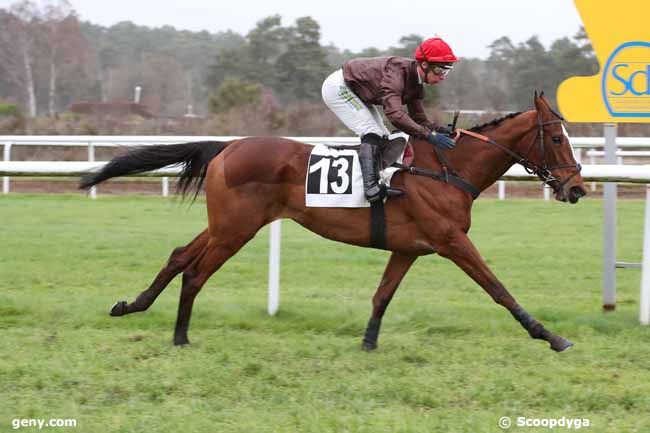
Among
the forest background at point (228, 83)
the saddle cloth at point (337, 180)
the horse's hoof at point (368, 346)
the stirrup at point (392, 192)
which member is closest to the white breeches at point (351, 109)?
the saddle cloth at point (337, 180)

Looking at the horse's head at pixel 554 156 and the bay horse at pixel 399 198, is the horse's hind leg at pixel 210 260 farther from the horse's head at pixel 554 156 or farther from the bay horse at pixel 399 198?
the horse's head at pixel 554 156

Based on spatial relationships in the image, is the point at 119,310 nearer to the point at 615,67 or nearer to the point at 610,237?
the point at 610,237

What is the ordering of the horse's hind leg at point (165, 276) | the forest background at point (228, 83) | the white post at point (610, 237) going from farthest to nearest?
the forest background at point (228, 83), the white post at point (610, 237), the horse's hind leg at point (165, 276)

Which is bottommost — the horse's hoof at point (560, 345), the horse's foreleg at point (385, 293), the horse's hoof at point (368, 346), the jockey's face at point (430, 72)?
the horse's hoof at point (368, 346)

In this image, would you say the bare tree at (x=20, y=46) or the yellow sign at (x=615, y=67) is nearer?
the yellow sign at (x=615, y=67)

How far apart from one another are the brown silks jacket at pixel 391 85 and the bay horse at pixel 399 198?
264 millimetres

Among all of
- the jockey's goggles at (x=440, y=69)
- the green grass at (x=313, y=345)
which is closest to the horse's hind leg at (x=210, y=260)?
the green grass at (x=313, y=345)

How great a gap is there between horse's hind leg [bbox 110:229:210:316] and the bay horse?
0.30ft

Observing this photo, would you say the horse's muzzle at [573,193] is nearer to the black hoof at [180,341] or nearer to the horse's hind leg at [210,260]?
the horse's hind leg at [210,260]

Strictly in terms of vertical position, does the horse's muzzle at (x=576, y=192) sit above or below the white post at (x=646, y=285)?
above

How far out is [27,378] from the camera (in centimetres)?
438

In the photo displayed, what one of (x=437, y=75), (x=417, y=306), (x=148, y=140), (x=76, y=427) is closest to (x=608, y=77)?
(x=437, y=75)

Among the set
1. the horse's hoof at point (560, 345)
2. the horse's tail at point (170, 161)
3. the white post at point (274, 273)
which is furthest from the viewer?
the white post at point (274, 273)

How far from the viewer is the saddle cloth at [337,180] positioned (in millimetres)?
5188
